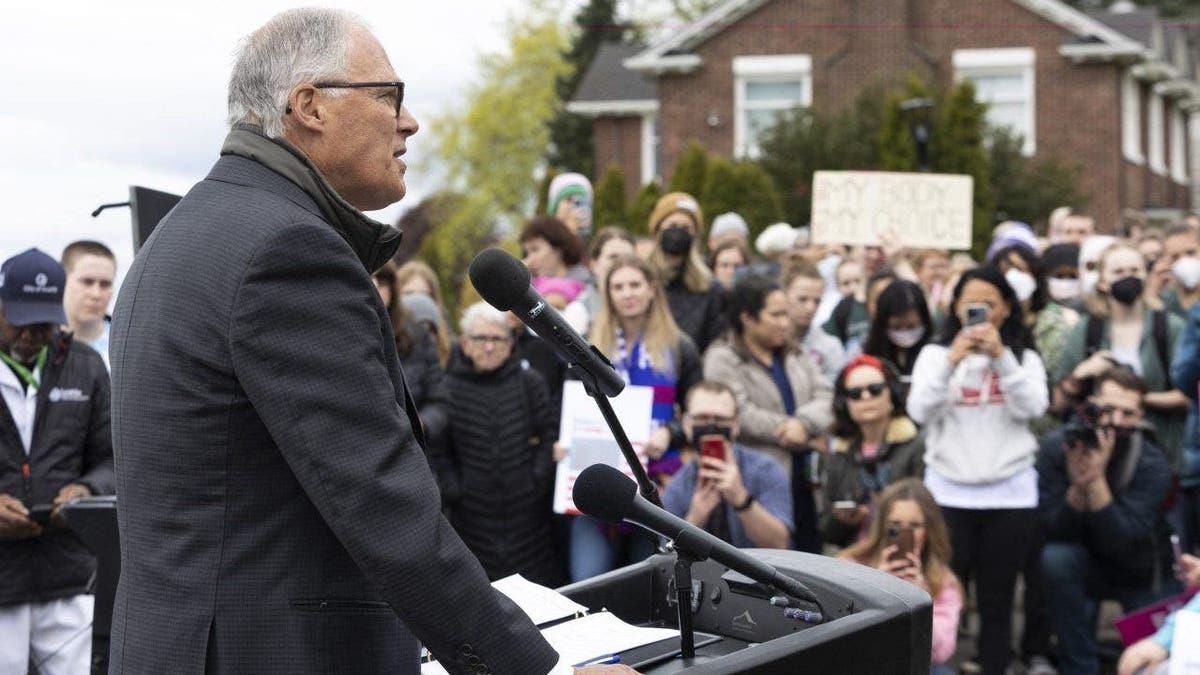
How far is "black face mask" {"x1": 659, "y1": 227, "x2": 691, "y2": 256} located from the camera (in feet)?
27.6

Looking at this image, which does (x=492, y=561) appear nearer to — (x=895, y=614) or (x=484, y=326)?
(x=484, y=326)

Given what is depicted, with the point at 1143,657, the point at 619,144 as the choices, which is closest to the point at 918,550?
the point at 1143,657

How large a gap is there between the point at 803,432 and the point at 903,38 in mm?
27912

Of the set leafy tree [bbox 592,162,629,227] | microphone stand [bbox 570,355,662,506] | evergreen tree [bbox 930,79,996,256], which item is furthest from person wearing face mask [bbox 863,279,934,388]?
leafy tree [bbox 592,162,629,227]

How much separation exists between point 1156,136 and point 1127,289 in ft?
105

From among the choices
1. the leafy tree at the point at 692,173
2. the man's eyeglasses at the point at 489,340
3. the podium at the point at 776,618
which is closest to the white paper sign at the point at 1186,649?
the podium at the point at 776,618

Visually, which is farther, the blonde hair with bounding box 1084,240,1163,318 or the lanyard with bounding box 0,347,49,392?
the blonde hair with bounding box 1084,240,1163,318

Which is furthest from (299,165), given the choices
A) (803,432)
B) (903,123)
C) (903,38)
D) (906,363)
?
(903,38)

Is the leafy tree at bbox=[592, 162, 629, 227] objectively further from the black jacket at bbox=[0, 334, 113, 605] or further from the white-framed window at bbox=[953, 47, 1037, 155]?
the black jacket at bbox=[0, 334, 113, 605]

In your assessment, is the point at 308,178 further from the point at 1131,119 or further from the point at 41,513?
the point at 1131,119

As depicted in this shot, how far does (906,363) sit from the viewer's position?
827 centimetres

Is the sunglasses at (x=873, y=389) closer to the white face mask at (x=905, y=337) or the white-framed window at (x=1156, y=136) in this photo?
the white face mask at (x=905, y=337)

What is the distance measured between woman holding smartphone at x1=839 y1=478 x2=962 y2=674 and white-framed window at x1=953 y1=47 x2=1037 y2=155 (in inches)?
1102

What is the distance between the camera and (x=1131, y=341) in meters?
8.88
